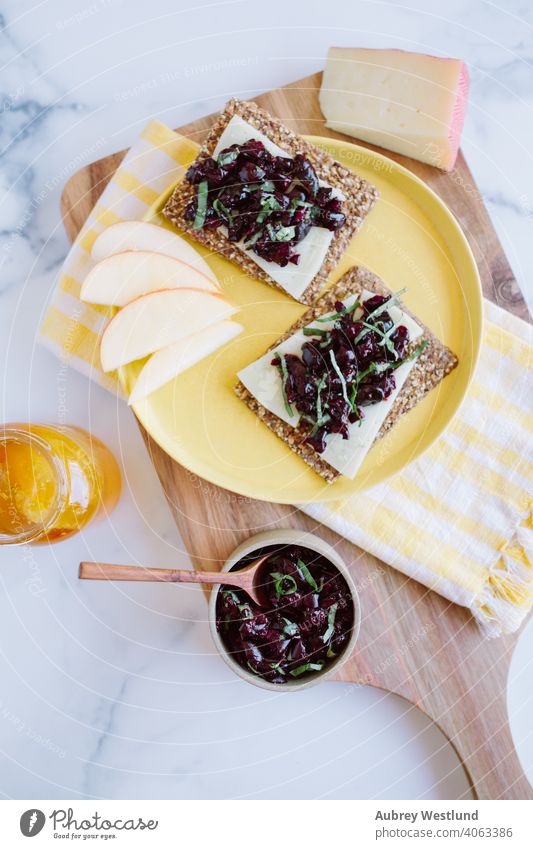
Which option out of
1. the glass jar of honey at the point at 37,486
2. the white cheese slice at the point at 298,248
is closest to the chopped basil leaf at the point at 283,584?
the glass jar of honey at the point at 37,486

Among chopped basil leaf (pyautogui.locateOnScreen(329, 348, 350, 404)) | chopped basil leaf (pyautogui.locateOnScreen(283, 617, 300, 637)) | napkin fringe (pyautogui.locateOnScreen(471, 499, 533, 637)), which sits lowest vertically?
chopped basil leaf (pyautogui.locateOnScreen(283, 617, 300, 637))

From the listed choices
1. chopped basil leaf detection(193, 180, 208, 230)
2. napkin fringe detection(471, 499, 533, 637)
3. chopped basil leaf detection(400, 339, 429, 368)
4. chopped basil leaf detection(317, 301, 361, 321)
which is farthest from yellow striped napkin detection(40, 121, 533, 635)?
chopped basil leaf detection(317, 301, 361, 321)

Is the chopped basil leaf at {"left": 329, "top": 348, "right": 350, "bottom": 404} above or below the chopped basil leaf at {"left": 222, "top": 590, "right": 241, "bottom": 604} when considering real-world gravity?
above

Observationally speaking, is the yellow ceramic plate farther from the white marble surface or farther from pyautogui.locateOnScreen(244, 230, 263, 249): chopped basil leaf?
the white marble surface

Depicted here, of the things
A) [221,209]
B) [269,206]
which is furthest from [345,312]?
[221,209]

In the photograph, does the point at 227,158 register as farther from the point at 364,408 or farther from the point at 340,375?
the point at 364,408

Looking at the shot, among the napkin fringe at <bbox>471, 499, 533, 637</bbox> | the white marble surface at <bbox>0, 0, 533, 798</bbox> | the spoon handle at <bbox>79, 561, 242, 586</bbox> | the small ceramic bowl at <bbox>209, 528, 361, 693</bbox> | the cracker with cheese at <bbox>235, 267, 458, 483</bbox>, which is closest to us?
the spoon handle at <bbox>79, 561, 242, 586</bbox>

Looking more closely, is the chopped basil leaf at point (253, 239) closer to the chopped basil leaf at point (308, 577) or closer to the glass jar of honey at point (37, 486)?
the glass jar of honey at point (37, 486)
